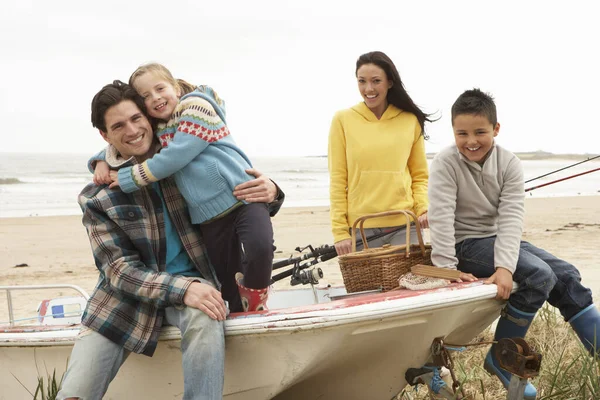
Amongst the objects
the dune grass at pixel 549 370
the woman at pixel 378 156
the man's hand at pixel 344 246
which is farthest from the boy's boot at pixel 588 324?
the man's hand at pixel 344 246

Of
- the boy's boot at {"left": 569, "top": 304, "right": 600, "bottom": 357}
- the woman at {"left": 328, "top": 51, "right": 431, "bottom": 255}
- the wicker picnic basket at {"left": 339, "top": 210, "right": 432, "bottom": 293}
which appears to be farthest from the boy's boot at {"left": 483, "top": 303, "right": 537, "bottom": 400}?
the woman at {"left": 328, "top": 51, "right": 431, "bottom": 255}

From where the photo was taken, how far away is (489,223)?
3115 millimetres

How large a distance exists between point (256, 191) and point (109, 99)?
0.73 metres

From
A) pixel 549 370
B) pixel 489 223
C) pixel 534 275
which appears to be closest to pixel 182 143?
pixel 489 223

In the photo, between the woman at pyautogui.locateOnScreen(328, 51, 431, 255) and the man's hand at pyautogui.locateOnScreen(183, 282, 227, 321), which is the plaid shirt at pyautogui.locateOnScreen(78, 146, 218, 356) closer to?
the man's hand at pyautogui.locateOnScreen(183, 282, 227, 321)

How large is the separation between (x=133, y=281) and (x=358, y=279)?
1.08 metres

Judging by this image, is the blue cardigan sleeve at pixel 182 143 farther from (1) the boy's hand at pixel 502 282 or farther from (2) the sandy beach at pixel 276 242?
(2) the sandy beach at pixel 276 242

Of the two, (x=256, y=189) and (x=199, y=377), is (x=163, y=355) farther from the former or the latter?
(x=256, y=189)

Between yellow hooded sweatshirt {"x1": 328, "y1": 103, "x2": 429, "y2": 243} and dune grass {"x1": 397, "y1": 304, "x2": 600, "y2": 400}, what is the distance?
1.00 metres

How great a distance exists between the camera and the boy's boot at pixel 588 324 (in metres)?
3.04

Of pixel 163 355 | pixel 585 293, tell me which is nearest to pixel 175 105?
pixel 163 355

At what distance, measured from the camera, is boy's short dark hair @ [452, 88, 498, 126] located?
2.95 meters

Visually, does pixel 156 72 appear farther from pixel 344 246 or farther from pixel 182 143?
pixel 344 246

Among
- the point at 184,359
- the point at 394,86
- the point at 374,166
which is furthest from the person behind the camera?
the point at 394,86
